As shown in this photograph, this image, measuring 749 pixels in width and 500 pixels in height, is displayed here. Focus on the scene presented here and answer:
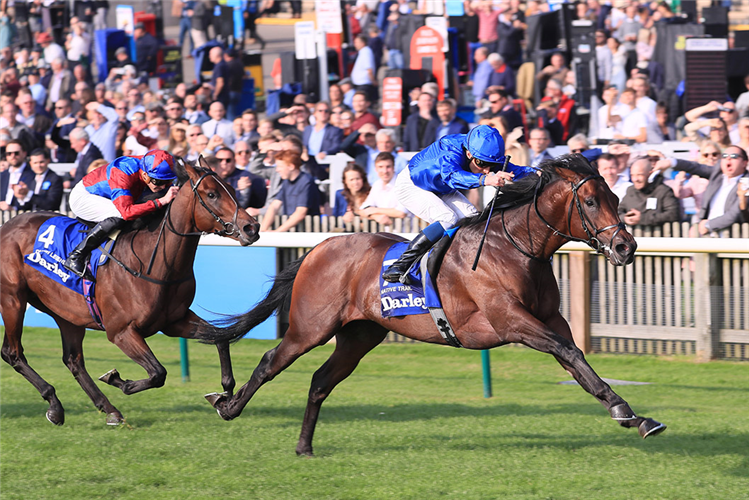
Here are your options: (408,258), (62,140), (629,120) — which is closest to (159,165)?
(408,258)

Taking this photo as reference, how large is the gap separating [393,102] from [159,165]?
526 cm

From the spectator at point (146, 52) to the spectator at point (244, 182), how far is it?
867 centimetres

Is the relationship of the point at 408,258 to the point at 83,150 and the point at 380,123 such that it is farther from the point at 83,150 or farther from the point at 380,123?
the point at 83,150

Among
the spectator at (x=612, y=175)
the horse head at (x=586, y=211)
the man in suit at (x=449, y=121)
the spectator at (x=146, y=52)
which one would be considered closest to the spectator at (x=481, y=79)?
the man in suit at (x=449, y=121)

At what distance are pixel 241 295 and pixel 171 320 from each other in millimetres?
3024

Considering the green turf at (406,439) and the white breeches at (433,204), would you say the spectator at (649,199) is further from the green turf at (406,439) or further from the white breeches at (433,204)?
the white breeches at (433,204)

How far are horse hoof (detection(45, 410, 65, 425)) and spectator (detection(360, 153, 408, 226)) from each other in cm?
343

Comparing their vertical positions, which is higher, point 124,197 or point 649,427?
point 124,197

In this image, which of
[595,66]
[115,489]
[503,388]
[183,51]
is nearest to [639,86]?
[595,66]

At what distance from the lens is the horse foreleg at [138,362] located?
19.4 ft

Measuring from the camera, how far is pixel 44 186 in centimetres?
1080

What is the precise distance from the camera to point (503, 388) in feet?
25.0

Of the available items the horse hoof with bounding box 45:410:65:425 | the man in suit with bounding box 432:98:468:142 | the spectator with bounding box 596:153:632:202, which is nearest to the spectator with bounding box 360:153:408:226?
the man in suit with bounding box 432:98:468:142

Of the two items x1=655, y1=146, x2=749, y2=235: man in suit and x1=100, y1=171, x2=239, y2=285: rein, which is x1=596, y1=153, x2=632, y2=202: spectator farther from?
x1=100, y1=171, x2=239, y2=285: rein
